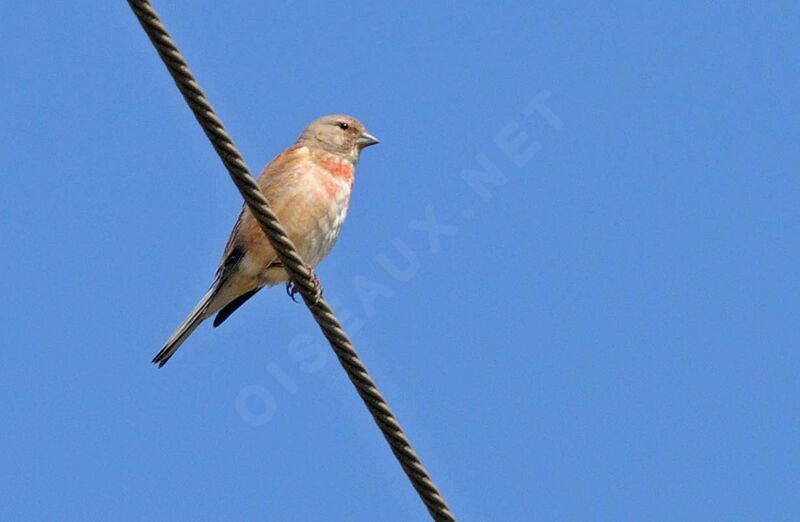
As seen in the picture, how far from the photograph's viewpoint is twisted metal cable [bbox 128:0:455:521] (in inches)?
179

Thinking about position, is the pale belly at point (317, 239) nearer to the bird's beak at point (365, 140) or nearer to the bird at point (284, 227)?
the bird at point (284, 227)

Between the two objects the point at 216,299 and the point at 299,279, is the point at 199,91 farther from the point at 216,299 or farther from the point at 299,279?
the point at 216,299

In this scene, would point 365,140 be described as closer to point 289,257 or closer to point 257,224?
point 257,224

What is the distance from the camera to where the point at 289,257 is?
17.5 ft

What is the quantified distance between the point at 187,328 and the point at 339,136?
1.79 metres

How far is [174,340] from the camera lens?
7844mm

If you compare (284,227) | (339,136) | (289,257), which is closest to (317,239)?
(284,227)

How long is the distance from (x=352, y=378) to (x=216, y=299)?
3173mm

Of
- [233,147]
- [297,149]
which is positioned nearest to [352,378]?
[233,147]

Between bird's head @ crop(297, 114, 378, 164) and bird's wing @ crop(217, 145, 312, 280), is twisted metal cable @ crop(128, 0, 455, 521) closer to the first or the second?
bird's wing @ crop(217, 145, 312, 280)

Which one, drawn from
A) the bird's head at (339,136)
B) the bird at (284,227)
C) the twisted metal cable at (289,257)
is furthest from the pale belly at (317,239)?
the twisted metal cable at (289,257)

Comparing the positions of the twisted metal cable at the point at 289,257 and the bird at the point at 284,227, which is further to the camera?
the bird at the point at 284,227

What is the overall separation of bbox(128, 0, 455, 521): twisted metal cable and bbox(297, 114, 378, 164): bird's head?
11.2 ft

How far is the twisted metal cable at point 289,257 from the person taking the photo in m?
4.55
